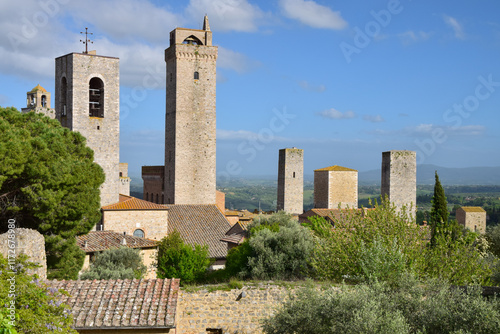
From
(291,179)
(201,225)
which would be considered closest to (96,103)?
(201,225)

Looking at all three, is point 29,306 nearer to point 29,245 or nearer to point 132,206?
point 29,245

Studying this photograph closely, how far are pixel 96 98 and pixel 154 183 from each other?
1198cm

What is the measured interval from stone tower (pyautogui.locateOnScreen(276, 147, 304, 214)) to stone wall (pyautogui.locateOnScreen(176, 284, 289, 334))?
94.1 ft

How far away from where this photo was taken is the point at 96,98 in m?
29.3

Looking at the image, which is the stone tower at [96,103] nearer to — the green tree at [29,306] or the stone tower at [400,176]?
the stone tower at [400,176]

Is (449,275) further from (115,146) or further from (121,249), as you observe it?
(115,146)

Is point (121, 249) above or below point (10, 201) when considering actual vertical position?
below

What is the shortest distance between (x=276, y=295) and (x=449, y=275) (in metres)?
5.20

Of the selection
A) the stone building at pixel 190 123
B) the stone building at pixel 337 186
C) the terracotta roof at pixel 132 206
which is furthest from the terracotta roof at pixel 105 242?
the stone building at pixel 337 186

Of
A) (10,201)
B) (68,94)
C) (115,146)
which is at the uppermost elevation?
(68,94)

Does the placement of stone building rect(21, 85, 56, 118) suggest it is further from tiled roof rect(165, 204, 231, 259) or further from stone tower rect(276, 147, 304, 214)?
stone tower rect(276, 147, 304, 214)

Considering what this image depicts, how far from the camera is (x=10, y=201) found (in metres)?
15.4

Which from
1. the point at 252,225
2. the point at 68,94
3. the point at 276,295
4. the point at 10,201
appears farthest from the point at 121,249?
the point at 68,94

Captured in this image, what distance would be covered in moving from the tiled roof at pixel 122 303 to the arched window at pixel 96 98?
768 inches
